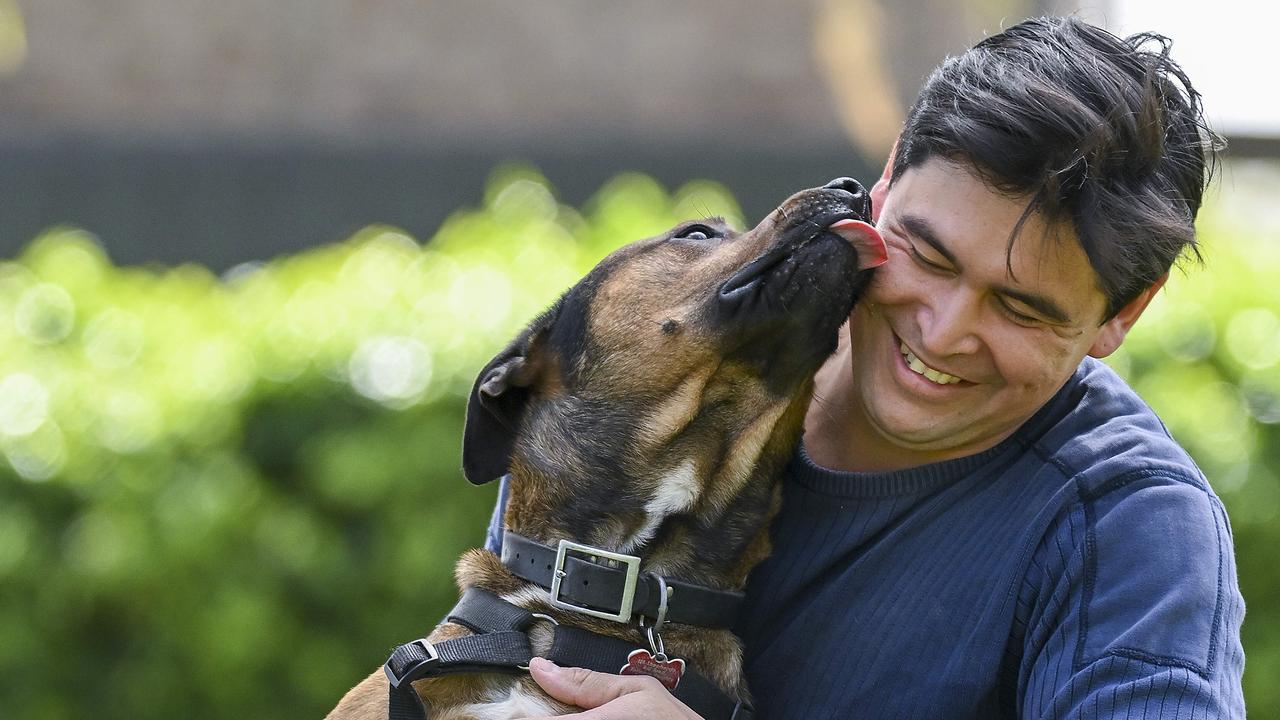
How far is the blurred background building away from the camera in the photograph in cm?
777

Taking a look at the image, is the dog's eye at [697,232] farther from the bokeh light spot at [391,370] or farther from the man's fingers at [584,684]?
the bokeh light spot at [391,370]

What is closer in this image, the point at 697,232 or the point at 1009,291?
the point at 1009,291

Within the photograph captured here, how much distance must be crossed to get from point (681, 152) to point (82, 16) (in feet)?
13.0

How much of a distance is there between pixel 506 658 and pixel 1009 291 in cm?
107

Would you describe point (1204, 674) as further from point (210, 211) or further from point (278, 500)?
point (210, 211)

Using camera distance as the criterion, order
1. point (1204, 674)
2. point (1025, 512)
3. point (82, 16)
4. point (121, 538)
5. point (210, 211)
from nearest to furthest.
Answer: point (1204, 674)
point (1025, 512)
point (121, 538)
point (210, 211)
point (82, 16)

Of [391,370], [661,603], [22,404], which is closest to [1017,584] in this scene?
[661,603]

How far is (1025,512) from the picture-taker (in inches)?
95.3

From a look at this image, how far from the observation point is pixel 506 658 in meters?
2.54

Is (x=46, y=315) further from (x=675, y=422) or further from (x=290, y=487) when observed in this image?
(x=675, y=422)

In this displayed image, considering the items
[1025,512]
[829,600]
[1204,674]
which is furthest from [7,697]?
[1204,674]

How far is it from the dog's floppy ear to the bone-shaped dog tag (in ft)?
1.90

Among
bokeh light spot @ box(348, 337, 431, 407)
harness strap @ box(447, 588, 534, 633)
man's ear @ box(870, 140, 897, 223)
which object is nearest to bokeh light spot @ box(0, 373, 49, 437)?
bokeh light spot @ box(348, 337, 431, 407)

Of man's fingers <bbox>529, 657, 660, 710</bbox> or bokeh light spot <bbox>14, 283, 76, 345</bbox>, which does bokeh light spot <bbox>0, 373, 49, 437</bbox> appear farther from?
man's fingers <bbox>529, 657, 660, 710</bbox>
